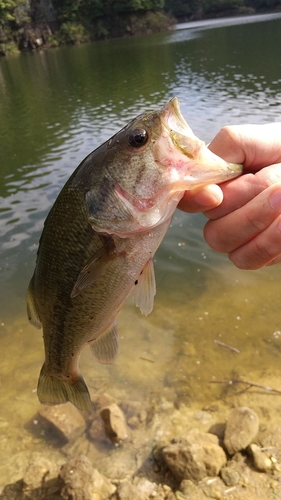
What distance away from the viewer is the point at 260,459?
11.8 feet

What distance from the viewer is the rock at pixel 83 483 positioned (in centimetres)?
335

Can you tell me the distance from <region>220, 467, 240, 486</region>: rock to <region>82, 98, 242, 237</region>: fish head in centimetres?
270

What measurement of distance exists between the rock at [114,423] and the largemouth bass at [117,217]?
7.60ft

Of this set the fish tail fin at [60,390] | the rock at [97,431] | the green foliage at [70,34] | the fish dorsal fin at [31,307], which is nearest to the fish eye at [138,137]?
the fish dorsal fin at [31,307]

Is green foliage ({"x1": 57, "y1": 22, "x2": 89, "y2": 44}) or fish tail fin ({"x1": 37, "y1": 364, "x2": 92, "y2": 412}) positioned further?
green foliage ({"x1": 57, "y1": 22, "x2": 89, "y2": 44})

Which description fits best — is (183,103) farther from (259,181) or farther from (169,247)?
(259,181)

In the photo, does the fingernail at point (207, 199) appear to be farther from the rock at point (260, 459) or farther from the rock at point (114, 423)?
the rock at point (114, 423)

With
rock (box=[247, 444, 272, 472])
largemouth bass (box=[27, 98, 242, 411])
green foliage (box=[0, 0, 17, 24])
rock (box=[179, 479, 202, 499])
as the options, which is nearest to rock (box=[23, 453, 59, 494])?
rock (box=[179, 479, 202, 499])

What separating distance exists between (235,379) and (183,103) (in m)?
16.7

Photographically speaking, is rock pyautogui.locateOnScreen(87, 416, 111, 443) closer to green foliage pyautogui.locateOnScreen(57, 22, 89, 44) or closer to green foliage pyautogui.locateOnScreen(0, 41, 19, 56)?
green foliage pyautogui.locateOnScreen(0, 41, 19, 56)

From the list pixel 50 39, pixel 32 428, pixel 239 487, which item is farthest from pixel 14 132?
pixel 50 39

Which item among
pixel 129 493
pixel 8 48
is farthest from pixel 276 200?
pixel 8 48

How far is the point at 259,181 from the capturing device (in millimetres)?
2244

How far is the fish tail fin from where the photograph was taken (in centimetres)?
270
